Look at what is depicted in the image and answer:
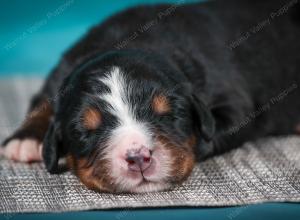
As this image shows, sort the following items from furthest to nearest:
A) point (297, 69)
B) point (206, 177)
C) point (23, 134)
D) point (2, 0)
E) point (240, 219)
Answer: point (2, 0), point (297, 69), point (23, 134), point (206, 177), point (240, 219)

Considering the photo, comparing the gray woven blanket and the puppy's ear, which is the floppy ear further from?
the puppy's ear

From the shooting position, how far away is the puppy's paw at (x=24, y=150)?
4.61 metres

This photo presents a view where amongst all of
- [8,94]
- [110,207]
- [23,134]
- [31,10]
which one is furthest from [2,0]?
[110,207]

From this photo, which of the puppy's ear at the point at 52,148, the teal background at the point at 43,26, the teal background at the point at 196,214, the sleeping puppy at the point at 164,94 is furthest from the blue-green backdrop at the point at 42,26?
the teal background at the point at 196,214

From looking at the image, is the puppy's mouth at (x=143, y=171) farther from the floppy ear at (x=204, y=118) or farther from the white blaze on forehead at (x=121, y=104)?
the floppy ear at (x=204, y=118)

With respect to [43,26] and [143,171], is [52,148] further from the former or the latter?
[43,26]

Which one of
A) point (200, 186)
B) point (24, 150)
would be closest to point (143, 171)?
point (200, 186)

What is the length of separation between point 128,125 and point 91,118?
28 centimetres

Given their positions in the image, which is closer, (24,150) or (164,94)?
(164,94)

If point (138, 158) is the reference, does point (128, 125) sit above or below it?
above

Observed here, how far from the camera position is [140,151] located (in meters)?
3.67

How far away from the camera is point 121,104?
403cm

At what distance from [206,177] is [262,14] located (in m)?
2.07

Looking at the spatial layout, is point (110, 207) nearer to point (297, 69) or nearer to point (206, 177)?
point (206, 177)
